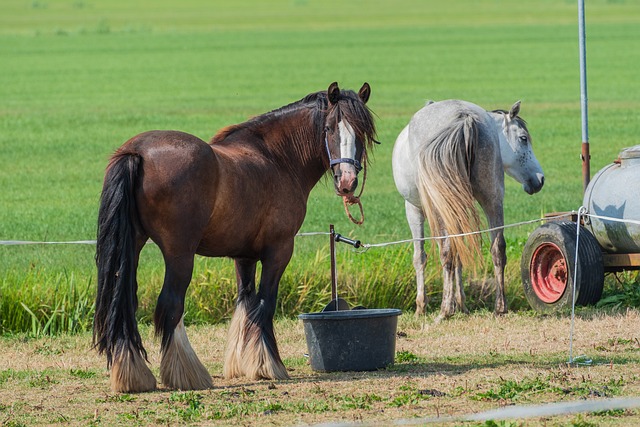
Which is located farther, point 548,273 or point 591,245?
point 548,273

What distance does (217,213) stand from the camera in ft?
27.0

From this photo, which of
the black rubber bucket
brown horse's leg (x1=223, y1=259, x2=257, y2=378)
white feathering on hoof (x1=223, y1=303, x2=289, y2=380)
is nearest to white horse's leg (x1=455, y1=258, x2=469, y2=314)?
the black rubber bucket

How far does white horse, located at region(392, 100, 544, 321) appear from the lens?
10.8m

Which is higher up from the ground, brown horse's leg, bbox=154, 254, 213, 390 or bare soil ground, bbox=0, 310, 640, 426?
brown horse's leg, bbox=154, 254, 213, 390

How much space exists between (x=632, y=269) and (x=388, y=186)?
10998 mm

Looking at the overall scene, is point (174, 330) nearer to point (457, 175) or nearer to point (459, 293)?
point (457, 175)

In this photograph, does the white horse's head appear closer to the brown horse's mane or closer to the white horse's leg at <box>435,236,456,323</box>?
the white horse's leg at <box>435,236,456,323</box>

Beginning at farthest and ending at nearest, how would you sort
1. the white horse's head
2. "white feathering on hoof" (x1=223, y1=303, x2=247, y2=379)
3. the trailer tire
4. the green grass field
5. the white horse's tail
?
the white horse's head, the green grass field, the trailer tire, the white horse's tail, "white feathering on hoof" (x1=223, y1=303, x2=247, y2=379)

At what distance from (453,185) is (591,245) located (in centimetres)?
147

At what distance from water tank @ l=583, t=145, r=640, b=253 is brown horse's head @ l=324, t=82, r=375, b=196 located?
3.44 meters

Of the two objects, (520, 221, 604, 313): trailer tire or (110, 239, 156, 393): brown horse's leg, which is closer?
(110, 239, 156, 393): brown horse's leg

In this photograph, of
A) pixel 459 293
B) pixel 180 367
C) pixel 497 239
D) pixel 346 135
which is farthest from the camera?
pixel 459 293

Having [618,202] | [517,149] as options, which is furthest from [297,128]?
[517,149]

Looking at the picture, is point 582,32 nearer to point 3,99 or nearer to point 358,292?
point 358,292
